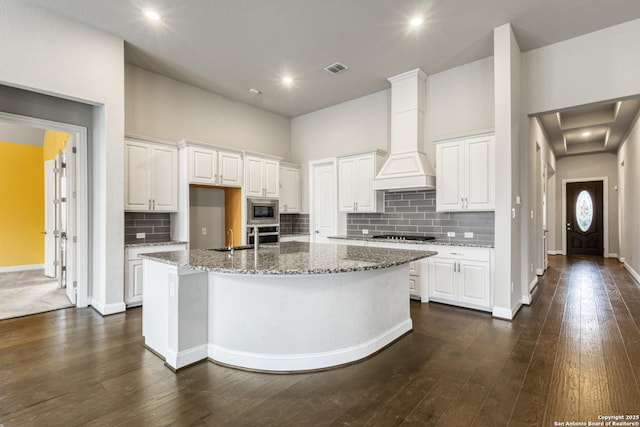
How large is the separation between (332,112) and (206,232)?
11.2 ft

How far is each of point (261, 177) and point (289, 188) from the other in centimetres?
94

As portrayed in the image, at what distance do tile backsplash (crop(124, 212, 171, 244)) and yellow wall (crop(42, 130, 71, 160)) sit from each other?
214 cm

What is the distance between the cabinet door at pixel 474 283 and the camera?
409 cm

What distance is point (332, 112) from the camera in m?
6.63

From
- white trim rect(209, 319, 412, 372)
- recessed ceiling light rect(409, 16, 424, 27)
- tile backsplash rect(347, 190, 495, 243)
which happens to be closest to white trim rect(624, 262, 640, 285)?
tile backsplash rect(347, 190, 495, 243)

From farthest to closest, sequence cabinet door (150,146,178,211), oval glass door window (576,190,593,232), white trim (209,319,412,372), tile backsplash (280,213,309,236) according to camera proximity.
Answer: oval glass door window (576,190,593,232) → tile backsplash (280,213,309,236) → cabinet door (150,146,178,211) → white trim (209,319,412,372)

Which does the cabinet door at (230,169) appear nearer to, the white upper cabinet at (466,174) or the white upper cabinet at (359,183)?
the white upper cabinet at (359,183)

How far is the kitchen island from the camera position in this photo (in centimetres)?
256

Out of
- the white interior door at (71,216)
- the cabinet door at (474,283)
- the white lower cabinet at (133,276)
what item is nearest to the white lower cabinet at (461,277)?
the cabinet door at (474,283)

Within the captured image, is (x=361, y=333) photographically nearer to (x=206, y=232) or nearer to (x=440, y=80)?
(x=206, y=232)

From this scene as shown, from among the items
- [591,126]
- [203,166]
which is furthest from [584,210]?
[203,166]

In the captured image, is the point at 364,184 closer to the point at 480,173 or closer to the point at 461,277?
the point at 480,173

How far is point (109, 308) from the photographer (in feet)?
13.2

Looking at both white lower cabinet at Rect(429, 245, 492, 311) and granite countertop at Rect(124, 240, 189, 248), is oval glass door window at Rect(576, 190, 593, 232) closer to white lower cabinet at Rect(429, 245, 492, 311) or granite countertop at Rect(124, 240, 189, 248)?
white lower cabinet at Rect(429, 245, 492, 311)
